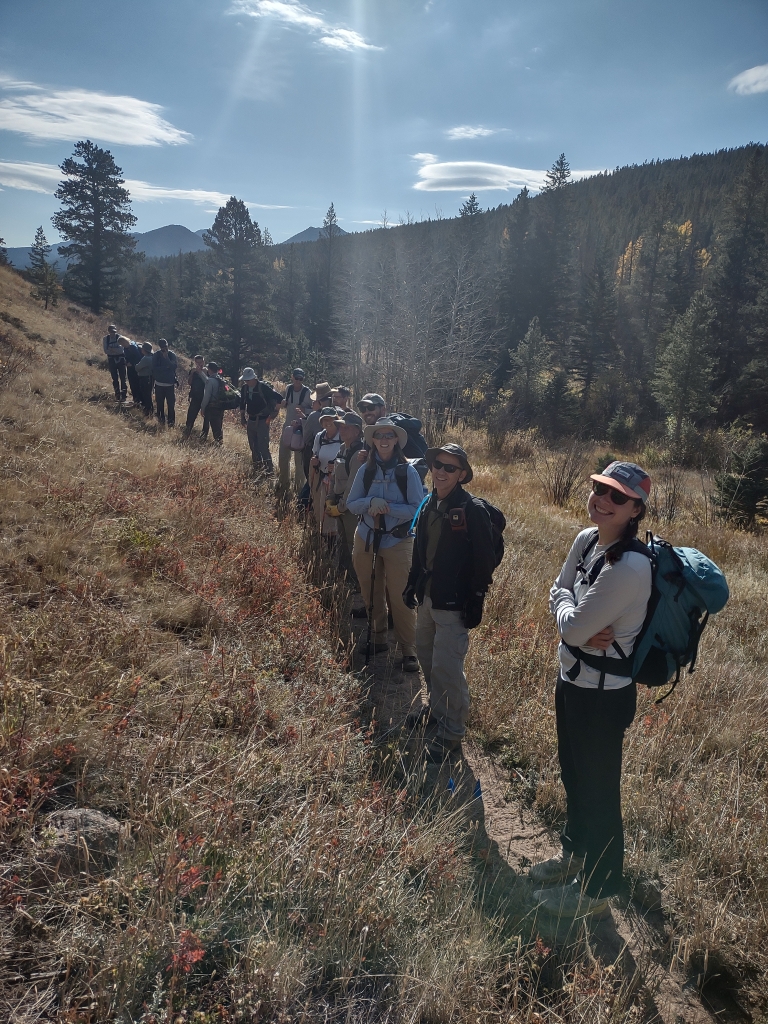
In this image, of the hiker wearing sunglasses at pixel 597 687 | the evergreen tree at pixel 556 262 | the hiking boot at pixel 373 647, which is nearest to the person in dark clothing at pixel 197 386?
the hiking boot at pixel 373 647

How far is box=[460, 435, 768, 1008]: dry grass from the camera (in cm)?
246

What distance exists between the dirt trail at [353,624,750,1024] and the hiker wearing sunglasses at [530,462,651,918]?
10 centimetres

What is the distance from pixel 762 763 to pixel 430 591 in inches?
96.1

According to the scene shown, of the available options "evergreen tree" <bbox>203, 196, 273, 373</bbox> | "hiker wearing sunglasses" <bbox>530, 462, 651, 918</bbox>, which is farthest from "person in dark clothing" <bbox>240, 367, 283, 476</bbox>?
Answer: "evergreen tree" <bbox>203, 196, 273, 373</bbox>

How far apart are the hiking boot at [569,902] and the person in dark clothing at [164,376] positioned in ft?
35.3

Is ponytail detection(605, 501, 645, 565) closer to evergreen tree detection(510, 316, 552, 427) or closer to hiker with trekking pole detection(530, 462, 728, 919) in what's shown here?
hiker with trekking pole detection(530, 462, 728, 919)

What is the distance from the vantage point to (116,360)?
1359 centimetres

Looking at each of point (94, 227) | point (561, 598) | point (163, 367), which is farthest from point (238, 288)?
point (561, 598)

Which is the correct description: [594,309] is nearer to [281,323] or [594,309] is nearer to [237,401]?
[281,323]

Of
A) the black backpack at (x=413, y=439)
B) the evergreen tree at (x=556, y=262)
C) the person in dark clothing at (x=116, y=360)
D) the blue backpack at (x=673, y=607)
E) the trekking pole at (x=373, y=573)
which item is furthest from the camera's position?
the evergreen tree at (x=556, y=262)

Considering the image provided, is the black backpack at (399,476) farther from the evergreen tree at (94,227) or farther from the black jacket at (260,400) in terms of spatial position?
the evergreen tree at (94,227)

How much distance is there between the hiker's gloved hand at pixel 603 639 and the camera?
225 centimetres

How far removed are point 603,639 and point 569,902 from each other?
1220 millimetres

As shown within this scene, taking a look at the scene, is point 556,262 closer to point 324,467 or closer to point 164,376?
point 164,376
